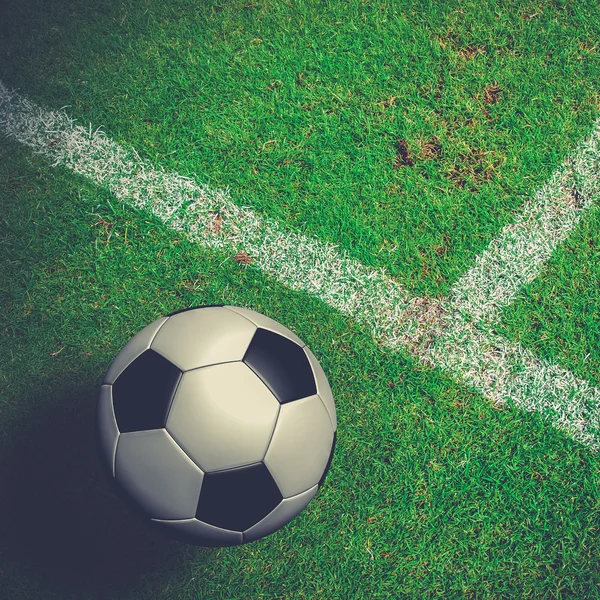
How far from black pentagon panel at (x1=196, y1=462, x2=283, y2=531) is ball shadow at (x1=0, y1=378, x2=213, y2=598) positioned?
87 centimetres

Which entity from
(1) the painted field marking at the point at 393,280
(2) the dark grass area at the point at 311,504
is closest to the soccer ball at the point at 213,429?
(2) the dark grass area at the point at 311,504

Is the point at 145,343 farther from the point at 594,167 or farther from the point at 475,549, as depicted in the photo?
the point at 594,167

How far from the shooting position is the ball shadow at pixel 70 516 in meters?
2.73

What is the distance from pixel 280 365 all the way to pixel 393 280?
119cm

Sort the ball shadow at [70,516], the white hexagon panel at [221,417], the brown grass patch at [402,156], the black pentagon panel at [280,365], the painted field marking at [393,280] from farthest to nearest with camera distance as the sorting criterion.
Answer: the brown grass patch at [402,156] < the painted field marking at [393,280] < the ball shadow at [70,516] < the black pentagon panel at [280,365] < the white hexagon panel at [221,417]

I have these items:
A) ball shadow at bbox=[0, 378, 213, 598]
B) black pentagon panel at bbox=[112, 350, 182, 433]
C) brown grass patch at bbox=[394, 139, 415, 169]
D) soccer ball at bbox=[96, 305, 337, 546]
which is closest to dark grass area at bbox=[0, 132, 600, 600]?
ball shadow at bbox=[0, 378, 213, 598]

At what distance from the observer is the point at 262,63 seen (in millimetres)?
3281

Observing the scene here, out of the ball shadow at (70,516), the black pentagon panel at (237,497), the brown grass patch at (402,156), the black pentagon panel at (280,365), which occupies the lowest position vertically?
the ball shadow at (70,516)

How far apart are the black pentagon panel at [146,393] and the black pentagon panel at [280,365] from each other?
0.31 metres

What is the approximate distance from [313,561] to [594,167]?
2.80 m

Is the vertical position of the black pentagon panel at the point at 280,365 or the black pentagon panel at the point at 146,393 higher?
the black pentagon panel at the point at 280,365

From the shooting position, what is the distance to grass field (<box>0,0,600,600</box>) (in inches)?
110

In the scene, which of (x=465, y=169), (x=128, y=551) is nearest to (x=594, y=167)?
(x=465, y=169)

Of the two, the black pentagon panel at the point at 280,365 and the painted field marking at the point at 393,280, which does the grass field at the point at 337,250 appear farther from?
the black pentagon panel at the point at 280,365
